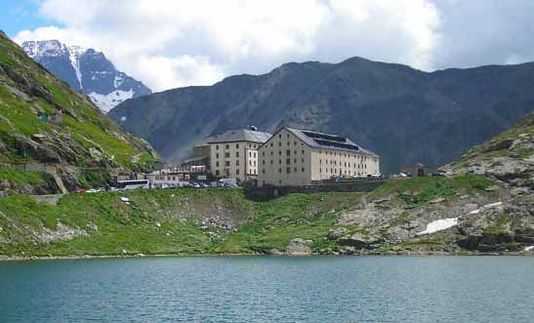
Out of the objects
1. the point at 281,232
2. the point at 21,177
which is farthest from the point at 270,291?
the point at 21,177

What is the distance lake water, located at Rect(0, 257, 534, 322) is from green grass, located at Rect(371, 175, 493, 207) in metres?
43.4

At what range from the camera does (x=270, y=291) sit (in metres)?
101

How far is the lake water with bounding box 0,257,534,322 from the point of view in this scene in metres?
80.8

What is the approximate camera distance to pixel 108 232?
6841 inches

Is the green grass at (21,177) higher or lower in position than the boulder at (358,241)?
higher

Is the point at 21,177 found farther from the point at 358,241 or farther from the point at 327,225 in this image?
the point at 358,241

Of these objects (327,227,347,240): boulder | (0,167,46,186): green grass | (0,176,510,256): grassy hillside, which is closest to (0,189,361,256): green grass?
(0,176,510,256): grassy hillside

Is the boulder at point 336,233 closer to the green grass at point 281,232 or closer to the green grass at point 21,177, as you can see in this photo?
the green grass at point 281,232

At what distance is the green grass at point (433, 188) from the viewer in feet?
615

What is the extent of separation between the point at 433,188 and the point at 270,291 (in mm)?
101227

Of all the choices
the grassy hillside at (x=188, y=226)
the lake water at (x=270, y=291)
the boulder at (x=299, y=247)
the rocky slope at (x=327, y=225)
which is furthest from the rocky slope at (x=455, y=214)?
the lake water at (x=270, y=291)

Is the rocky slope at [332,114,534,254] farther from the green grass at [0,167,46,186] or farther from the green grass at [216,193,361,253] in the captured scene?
the green grass at [0,167,46,186]

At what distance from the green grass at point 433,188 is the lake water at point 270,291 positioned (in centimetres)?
4343

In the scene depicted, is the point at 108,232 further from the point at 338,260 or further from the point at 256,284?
the point at 256,284
